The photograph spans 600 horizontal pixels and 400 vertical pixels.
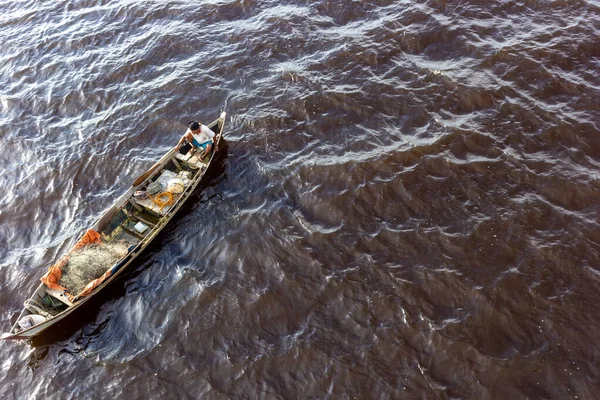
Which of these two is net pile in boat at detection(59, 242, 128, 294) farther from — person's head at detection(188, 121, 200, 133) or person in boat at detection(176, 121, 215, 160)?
person's head at detection(188, 121, 200, 133)

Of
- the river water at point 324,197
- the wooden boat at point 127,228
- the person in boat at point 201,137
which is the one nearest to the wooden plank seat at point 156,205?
the wooden boat at point 127,228

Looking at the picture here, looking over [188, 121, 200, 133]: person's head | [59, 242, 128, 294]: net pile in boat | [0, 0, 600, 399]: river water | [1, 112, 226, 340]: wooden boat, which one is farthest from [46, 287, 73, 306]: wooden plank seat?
[188, 121, 200, 133]: person's head

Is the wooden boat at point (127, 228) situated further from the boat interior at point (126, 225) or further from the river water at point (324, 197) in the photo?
the river water at point (324, 197)

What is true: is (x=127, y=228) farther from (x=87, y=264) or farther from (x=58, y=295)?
(x=58, y=295)

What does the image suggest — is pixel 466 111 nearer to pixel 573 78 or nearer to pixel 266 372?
pixel 573 78

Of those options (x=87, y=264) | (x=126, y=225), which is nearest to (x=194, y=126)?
(x=126, y=225)

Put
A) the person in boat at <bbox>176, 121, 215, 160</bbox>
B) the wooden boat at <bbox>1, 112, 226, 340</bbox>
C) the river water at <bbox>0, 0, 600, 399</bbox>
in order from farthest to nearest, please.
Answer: the person in boat at <bbox>176, 121, 215, 160</bbox> → the wooden boat at <bbox>1, 112, 226, 340</bbox> → the river water at <bbox>0, 0, 600, 399</bbox>
